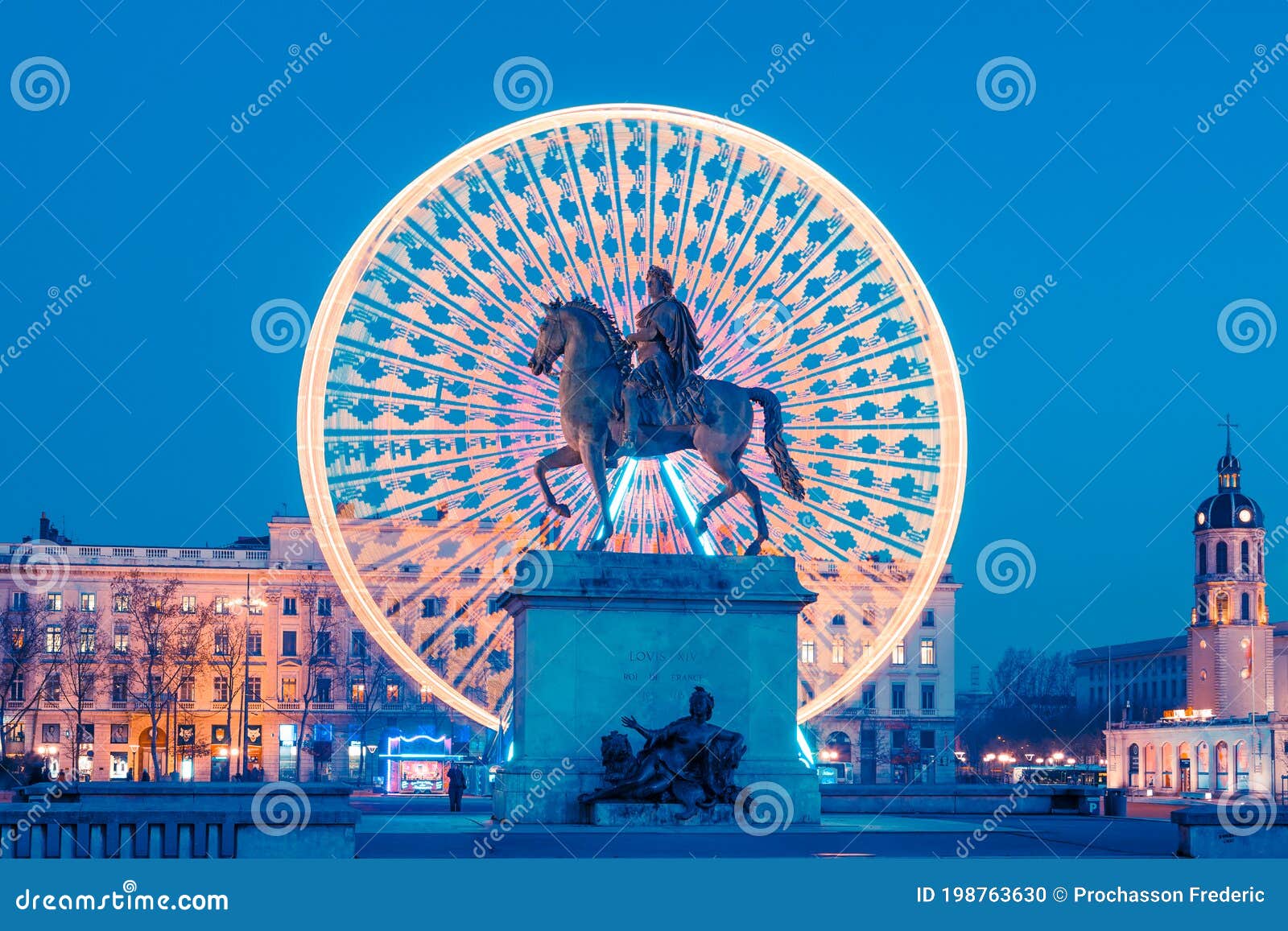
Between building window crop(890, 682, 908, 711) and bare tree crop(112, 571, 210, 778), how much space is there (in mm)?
46285

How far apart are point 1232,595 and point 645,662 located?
14995 cm

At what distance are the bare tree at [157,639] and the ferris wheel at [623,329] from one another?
52.2 m

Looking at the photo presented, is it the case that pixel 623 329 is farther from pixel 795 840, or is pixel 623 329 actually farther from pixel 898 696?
pixel 898 696

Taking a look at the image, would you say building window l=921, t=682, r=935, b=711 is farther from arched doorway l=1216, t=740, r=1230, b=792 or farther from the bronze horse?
the bronze horse

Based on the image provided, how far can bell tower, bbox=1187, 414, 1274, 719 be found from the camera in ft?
562

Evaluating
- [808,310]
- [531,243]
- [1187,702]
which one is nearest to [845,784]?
[808,310]

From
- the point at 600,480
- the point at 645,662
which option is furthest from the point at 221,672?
the point at 645,662

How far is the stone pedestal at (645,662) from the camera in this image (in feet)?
105

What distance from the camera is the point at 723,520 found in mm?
36875

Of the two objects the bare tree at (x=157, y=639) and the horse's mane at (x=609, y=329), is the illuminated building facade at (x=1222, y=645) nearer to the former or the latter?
the bare tree at (x=157, y=639)

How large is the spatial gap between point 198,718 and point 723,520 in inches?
3420

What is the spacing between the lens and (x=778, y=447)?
34.5 meters

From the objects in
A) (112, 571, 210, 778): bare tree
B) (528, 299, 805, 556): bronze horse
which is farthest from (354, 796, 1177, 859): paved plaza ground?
(112, 571, 210, 778): bare tree

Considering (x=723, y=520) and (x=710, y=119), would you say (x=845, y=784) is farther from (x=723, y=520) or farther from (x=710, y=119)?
(x=710, y=119)
